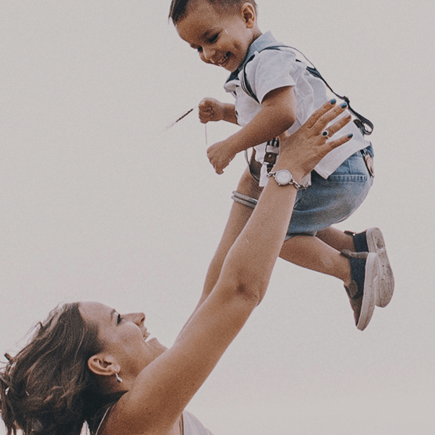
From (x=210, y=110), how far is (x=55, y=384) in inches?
39.4

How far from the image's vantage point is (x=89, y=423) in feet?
5.56

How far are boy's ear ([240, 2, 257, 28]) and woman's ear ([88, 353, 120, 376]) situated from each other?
0.99 meters

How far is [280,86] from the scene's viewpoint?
1607 mm

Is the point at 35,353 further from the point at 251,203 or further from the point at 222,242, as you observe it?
the point at 251,203

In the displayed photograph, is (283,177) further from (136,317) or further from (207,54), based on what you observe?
(136,317)

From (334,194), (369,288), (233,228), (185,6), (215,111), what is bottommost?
(369,288)

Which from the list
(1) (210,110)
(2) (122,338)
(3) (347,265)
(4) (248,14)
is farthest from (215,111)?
(2) (122,338)

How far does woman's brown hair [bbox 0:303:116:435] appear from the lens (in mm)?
1626

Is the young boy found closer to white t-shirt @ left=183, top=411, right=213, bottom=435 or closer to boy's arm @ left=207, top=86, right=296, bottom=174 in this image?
boy's arm @ left=207, top=86, right=296, bottom=174

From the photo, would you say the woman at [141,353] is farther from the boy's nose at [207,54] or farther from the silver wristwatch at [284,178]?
the boy's nose at [207,54]

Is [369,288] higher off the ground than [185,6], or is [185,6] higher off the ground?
[185,6]

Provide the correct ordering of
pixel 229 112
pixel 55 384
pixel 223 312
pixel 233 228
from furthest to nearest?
pixel 229 112, pixel 233 228, pixel 55 384, pixel 223 312

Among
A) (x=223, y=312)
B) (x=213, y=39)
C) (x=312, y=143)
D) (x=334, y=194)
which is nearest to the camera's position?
(x=223, y=312)

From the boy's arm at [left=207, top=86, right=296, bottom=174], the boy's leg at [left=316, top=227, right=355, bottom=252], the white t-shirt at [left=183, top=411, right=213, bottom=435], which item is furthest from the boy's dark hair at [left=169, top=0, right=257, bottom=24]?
the white t-shirt at [left=183, top=411, right=213, bottom=435]
